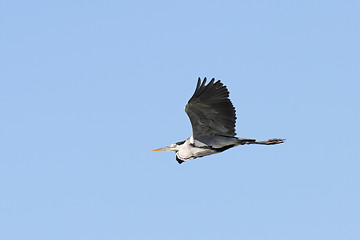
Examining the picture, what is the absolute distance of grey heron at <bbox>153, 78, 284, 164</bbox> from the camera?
52.4 ft

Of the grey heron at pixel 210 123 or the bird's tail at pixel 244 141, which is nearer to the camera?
the grey heron at pixel 210 123

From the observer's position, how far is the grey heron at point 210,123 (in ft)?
52.4

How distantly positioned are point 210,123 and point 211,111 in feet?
1.64

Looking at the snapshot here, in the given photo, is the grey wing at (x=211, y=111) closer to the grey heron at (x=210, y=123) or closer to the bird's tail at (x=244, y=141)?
the grey heron at (x=210, y=123)

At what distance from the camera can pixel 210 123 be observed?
1680 cm

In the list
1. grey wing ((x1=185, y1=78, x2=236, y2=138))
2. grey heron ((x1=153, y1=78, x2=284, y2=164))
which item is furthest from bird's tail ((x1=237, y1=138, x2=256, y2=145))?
grey wing ((x1=185, y1=78, x2=236, y2=138))

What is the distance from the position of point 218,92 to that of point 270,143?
261 centimetres

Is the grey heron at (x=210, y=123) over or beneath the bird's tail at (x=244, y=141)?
over

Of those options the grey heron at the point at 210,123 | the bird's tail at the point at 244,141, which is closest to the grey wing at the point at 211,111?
the grey heron at the point at 210,123

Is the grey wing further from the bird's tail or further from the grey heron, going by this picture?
the bird's tail

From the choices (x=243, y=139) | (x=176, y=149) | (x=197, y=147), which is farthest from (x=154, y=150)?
(x=243, y=139)

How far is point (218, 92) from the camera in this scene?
15984 millimetres

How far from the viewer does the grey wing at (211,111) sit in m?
15.9

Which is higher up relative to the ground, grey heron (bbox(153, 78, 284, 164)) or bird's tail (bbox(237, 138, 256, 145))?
grey heron (bbox(153, 78, 284, 164))
